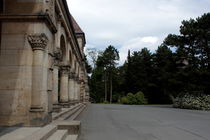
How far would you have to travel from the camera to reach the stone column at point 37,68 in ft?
27.7

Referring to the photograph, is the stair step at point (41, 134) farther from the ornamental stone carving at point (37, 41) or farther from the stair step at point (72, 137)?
the ornamental stone carving at point (37, 41)

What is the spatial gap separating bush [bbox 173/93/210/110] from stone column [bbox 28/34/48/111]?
26783mm

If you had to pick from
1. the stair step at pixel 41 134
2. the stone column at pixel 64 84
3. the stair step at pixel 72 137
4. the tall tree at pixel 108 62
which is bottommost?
the stair step at pixel 72 137

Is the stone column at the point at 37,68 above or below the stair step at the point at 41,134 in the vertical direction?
above

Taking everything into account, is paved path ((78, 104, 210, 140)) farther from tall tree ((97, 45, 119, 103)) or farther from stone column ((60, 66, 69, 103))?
tall tree ((97, 45, 119, 103))

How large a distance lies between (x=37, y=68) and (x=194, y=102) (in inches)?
1087

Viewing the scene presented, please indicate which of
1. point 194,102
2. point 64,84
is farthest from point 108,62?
point 64,84

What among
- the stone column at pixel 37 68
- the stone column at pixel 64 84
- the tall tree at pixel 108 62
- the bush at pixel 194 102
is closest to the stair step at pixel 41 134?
the stone column at pixel 37 68

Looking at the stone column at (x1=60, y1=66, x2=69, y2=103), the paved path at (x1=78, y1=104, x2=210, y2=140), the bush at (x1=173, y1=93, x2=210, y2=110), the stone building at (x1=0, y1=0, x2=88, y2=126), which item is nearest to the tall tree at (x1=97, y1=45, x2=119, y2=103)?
the bush at (x1=173, y1=93, x2=210, y2=110)

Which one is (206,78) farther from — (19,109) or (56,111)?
(19,109)

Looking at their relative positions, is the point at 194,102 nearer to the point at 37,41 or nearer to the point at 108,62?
the point at 37,41

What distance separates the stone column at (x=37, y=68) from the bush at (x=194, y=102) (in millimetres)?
26783

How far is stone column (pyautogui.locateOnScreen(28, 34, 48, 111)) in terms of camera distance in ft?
27.7

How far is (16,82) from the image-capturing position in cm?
852
